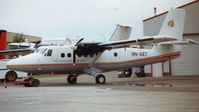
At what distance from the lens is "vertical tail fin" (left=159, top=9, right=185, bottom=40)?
33469 millimetres

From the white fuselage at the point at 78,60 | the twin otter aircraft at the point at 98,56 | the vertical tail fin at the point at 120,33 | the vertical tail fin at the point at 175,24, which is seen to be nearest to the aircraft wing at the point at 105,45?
the twin otter aircraft at the point at 98,56

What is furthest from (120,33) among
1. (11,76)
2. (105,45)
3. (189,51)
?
(105,45)

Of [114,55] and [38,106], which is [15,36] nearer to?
[114,55]

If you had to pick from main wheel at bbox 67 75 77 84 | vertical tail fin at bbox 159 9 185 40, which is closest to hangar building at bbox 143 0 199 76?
vertical tail fin at bbox 159 9 185 40

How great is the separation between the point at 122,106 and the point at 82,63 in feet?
59.3

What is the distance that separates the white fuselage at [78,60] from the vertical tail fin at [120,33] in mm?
16559

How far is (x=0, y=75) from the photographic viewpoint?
35.5 meters

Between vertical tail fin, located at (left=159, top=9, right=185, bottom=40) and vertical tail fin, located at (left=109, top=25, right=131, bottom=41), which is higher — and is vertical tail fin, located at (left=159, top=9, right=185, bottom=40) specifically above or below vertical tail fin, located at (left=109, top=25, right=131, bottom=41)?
below

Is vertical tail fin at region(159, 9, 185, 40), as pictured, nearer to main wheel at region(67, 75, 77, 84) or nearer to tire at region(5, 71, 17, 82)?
main wheel at region(67, 75, 77, 84)

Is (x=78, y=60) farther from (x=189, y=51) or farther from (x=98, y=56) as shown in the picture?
(x=189, y=51)

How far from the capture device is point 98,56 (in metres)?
31.0

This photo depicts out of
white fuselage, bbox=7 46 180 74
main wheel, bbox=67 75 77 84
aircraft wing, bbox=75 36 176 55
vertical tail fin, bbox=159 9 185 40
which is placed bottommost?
main wheel, bbox=67 75 77 84

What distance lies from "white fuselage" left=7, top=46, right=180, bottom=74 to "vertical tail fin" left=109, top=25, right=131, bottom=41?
16.6 meters

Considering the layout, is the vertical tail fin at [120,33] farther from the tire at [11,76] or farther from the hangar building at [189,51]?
the tire at [11,76]
